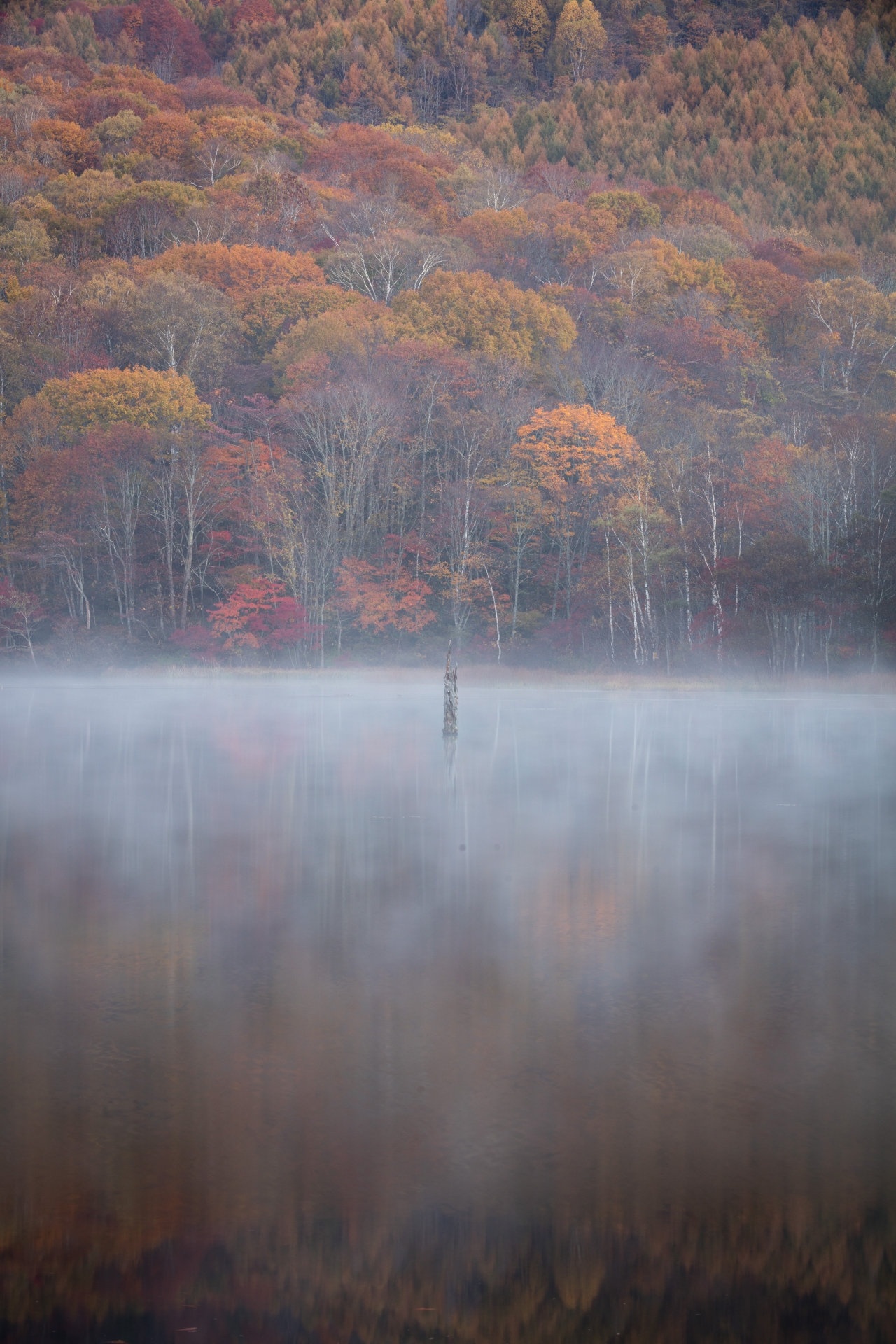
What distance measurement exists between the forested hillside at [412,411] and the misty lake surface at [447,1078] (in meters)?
34.2

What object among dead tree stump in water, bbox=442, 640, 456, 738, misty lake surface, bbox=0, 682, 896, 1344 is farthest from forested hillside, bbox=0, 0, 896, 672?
misty lake surface, bbox=0, 682, 896, 1344

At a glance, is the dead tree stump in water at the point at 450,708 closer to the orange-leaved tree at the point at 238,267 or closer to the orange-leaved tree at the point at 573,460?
the orange-leaved tree at the point at 573,460

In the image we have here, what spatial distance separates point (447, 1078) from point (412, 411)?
5122 cm

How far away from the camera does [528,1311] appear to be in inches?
187

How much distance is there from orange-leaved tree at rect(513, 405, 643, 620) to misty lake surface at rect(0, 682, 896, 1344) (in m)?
38.0

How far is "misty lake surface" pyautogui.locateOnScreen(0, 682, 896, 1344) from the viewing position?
16.0ft

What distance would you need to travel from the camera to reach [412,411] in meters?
56.2

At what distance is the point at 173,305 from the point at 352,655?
1945cm

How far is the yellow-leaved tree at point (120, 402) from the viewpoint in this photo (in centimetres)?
5381

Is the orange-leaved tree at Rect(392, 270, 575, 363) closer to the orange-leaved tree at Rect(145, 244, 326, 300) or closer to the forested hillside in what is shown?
the forested hillside

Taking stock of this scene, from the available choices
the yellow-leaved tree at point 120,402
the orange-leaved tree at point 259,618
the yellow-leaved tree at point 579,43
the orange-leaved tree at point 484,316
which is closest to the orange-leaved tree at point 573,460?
the orange-leaved tree at point 484,316

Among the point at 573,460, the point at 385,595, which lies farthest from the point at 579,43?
the point at 385,595

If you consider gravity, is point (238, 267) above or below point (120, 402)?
above

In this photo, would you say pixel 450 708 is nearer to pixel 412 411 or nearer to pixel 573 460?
pixel 573 460
